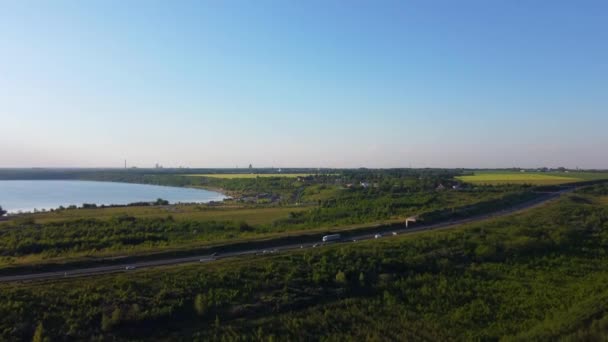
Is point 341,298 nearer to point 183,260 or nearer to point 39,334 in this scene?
point 183,260

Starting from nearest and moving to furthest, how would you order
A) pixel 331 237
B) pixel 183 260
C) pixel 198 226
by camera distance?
pixel 183 260 < pixel 331 237 < pixel 198 226

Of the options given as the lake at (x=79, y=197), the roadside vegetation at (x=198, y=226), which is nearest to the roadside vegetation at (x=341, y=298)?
the roadside vegetation at (x=198, y=226)

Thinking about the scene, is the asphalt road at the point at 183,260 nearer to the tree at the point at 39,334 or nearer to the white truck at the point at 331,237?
the white truck at the point at 331,237

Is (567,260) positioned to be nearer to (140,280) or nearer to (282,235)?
(282,235)

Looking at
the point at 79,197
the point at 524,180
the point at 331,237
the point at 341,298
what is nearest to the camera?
the point at 341,298

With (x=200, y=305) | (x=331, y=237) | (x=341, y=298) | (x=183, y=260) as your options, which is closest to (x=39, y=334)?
(x=200, y=305)

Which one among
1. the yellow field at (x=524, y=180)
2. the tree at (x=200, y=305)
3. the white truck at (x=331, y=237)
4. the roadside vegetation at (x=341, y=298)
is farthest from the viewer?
the yellow field at (x=524, y=180)

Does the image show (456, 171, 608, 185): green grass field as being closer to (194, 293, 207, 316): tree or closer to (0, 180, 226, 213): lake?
(0, 180, 226, 213): lake

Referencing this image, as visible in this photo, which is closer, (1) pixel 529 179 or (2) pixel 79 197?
(2) pixel 79 197

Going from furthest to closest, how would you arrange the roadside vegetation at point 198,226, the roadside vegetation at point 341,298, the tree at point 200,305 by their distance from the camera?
the roadside vegetation at point 198,226
the tree at point 200,305
the roadside vegetation at point 341,298
